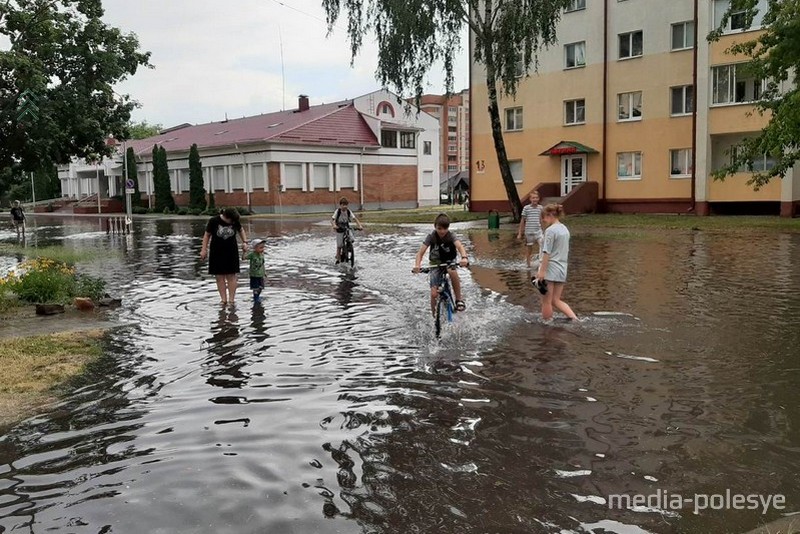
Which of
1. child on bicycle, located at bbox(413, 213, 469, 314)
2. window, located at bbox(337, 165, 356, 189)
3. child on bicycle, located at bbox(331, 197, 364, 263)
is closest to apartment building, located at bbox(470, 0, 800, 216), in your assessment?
window, located at bbox(337, 165, 356, 189)

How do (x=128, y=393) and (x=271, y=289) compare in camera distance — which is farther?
(x=271, y=289)

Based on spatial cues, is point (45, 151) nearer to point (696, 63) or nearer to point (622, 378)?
point (622, 378)

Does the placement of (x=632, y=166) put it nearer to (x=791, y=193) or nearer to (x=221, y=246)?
(x=791, y=193)

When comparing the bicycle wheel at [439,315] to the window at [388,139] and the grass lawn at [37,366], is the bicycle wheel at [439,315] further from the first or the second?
the window at [388,139]

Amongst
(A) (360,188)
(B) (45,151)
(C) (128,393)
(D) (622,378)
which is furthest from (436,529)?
(A) (360,188)

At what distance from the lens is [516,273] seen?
1582cm

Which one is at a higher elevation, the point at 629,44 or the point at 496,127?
the point at 629,44

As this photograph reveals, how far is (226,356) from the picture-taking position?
27.8ft

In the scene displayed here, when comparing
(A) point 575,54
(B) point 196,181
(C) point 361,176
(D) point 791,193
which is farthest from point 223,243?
(B) point 196,181

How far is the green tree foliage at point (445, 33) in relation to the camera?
28.7 m

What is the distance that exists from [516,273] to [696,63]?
77.8ft

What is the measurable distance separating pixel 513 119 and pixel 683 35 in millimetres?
10387

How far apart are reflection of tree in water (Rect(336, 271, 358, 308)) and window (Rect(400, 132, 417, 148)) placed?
46421mm

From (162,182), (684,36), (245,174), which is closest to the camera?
(684,36)
